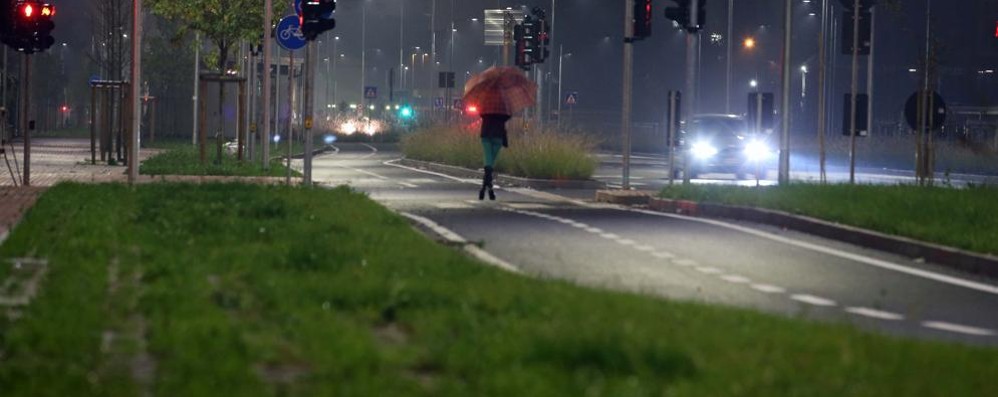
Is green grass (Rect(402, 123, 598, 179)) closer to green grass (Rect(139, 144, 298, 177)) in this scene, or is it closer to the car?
the car

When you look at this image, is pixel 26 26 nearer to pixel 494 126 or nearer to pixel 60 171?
pixel 494 126

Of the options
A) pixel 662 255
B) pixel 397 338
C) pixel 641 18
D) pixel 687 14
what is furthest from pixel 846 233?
pixel 397 338

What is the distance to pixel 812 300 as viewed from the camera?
12734mm

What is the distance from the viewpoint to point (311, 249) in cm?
1324

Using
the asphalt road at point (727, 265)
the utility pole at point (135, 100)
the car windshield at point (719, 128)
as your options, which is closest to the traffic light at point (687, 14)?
the asphalt road at point (727, 265)

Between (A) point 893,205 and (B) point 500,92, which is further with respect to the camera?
(B) point 500,92

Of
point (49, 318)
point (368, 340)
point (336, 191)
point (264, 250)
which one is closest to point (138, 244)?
point (264, 250)

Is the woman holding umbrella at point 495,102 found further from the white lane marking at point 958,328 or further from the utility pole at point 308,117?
the white lane marking at point 958,328

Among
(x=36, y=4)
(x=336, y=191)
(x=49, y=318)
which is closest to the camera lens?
(x=49, y=318)

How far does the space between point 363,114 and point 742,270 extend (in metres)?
83.8

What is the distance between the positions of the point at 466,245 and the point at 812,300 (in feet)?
15.6

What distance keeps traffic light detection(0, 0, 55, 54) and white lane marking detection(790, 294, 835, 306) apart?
16.9 m

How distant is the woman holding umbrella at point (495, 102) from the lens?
25844 millimetres

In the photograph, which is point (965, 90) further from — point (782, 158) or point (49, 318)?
point (49, 318)
